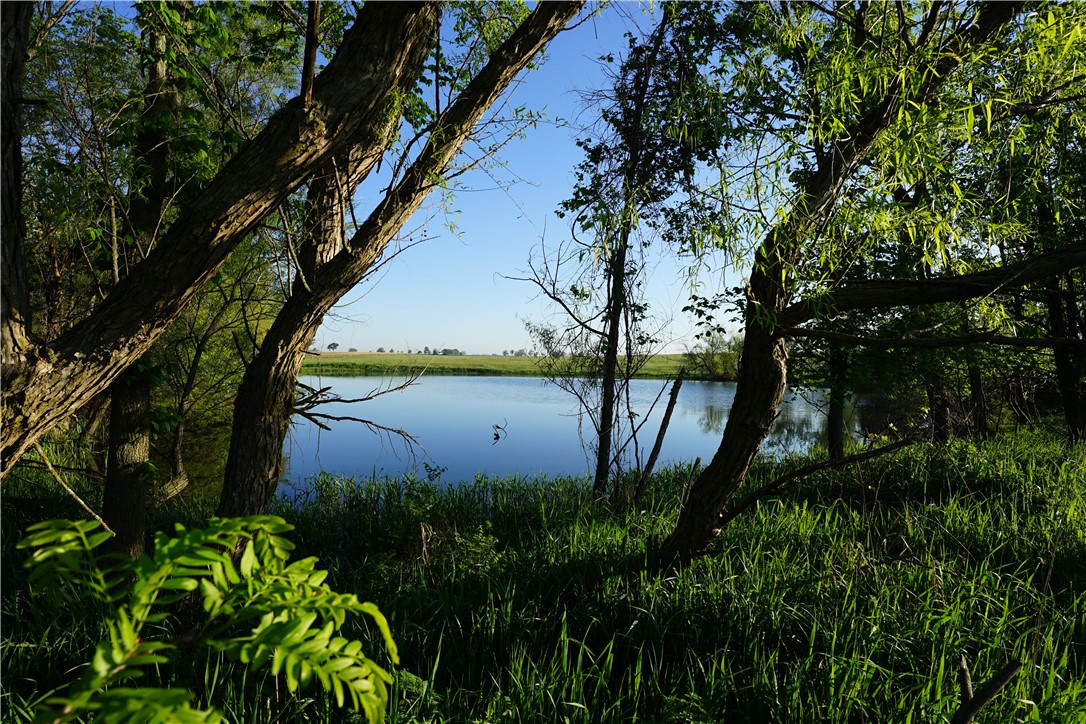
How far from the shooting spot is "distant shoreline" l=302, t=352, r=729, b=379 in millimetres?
4160

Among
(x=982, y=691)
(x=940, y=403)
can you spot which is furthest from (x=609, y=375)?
(x=940, y=403)

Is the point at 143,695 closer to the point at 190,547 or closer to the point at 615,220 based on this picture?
the point at 190,547

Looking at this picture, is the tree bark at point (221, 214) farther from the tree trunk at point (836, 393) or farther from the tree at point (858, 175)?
the tree trunk at point (836, 393)

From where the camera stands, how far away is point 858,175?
9.92 feet

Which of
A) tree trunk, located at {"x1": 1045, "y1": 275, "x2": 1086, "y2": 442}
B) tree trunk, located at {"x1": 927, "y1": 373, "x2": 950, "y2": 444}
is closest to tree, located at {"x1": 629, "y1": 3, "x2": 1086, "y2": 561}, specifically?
tree trunk, located at {"x1": 927, "y1": 373, "x2": 950, "y2": 444}

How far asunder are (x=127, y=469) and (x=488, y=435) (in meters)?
12.6

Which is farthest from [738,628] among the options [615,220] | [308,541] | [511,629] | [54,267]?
[54,267]

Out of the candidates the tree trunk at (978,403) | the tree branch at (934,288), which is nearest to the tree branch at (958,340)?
the tree branch at (934,288)

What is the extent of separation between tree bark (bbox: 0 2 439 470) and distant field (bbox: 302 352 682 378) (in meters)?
1.39

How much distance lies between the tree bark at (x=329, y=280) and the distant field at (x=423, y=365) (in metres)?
0.42

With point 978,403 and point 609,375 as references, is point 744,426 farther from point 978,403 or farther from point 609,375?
point 978,403

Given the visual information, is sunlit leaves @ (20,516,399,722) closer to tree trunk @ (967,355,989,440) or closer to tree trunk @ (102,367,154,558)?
tree trunk @ (102,367,154,558)

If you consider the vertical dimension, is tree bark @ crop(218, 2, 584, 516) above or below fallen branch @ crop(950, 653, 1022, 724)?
above

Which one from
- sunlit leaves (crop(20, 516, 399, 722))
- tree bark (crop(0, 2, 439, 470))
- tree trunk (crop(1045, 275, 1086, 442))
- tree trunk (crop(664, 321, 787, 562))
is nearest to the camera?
sunlit leaves (crop(20, 516, 399, 722))
